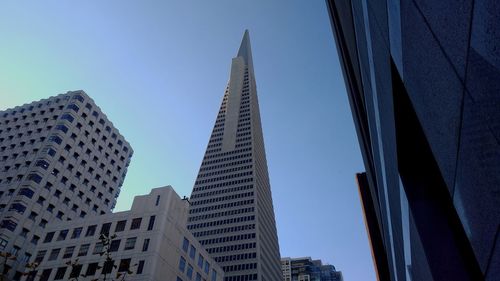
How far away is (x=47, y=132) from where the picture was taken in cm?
6906

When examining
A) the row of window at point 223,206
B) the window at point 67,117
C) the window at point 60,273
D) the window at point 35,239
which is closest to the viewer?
the window at point 60,273

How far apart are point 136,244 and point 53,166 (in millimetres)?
28955

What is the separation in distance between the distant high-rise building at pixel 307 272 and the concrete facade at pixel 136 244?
429 ft

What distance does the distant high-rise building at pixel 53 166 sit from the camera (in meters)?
56.1

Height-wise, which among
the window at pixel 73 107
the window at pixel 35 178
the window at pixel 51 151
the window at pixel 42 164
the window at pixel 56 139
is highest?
the window at pixel 73 107

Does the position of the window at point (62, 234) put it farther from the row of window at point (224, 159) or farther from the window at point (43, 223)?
the row of window at point (224, 159)

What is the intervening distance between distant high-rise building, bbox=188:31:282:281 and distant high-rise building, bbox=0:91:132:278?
55797mm

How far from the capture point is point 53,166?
210ft

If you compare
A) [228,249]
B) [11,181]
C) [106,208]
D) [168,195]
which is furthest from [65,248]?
[228,249]

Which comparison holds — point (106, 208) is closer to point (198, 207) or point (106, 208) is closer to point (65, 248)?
point (65, 248)

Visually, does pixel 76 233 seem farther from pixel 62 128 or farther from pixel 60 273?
pixel 62 128

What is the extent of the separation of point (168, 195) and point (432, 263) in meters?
48.3

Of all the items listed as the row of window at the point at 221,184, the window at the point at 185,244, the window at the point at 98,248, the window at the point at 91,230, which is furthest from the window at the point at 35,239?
the row of window at the point at 221,184

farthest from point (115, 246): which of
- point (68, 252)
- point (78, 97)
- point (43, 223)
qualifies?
point (78, 97)
